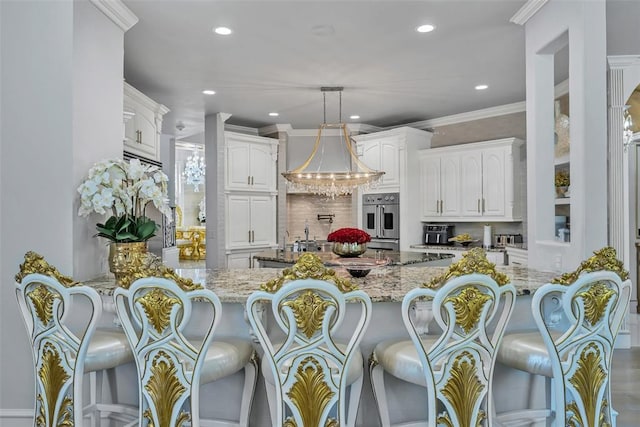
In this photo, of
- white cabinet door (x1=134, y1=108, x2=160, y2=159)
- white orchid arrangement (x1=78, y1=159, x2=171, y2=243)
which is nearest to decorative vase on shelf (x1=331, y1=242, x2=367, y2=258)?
white orchid arrangement (x1=78, y1=159, x2=171, y2=243)

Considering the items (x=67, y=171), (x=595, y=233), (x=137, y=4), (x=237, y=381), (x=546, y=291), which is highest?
(x=137, y=4)

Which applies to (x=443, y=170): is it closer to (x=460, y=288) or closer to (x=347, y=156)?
(x=347, y=156)

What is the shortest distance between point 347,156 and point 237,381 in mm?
5228

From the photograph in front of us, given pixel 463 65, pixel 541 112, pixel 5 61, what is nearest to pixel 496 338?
pixel 541 112

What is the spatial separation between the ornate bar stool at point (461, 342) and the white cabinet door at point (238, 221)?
4.90 m

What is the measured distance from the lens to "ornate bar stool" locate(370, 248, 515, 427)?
1.69m

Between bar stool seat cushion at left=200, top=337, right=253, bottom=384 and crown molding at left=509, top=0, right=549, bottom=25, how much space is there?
277 cm

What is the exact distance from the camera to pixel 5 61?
2.57 m

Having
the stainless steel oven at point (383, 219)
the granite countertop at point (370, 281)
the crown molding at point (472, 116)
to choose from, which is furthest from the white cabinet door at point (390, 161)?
the granite countertop at point (370, 281)

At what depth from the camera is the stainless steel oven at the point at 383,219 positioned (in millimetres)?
6629

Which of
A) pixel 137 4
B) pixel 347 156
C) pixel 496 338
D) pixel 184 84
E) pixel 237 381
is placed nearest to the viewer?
pixel 496 338

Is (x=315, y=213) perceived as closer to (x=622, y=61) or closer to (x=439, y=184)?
(x=439, y=184)

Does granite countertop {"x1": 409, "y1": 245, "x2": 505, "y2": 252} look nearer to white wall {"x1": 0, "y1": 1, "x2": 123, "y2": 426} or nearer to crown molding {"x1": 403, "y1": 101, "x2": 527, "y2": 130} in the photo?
crown molding {"x1": 403, "y1": 101, "x2": 527, "y2": 130}

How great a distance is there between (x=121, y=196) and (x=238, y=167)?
4.23 meters
